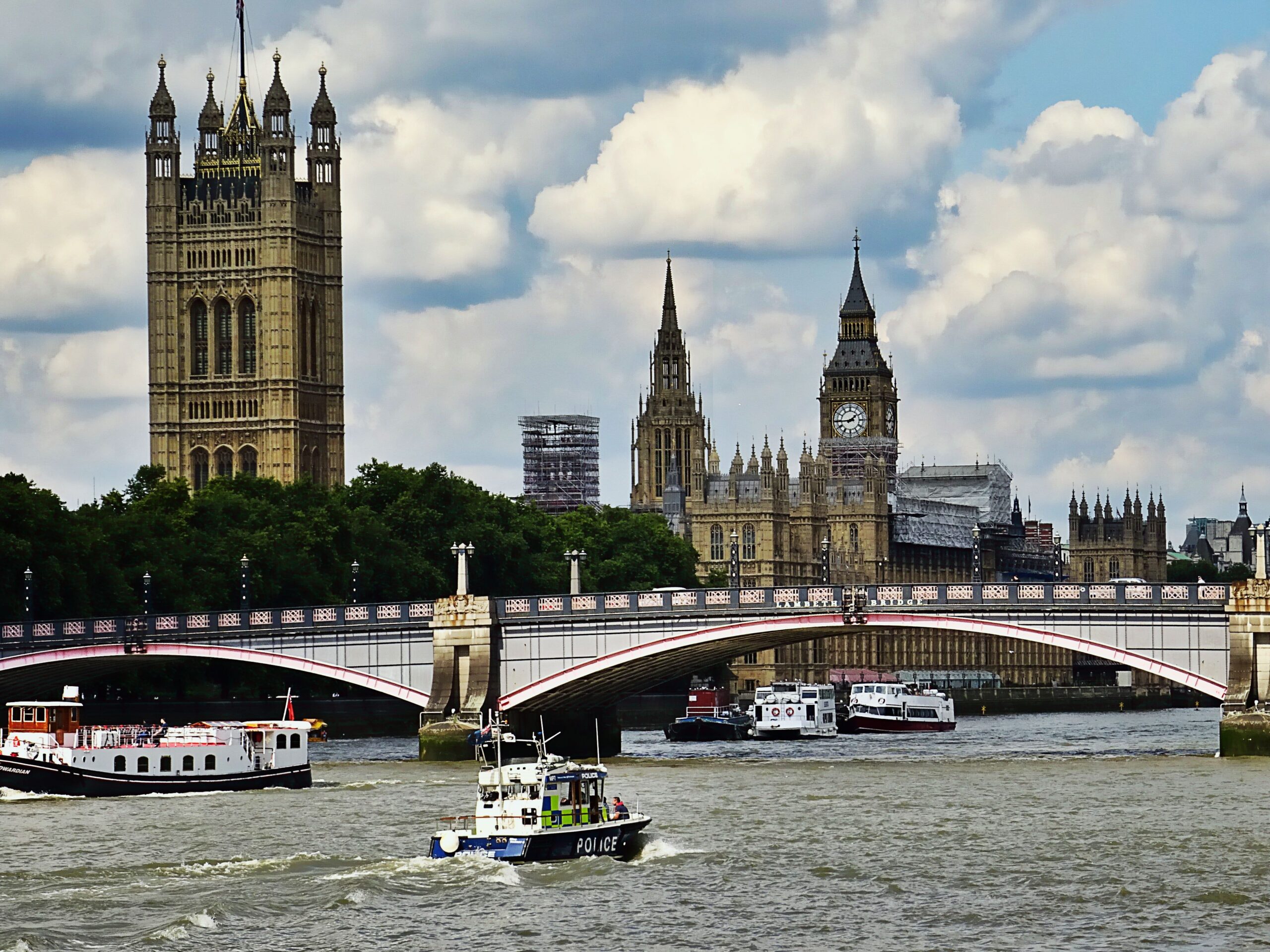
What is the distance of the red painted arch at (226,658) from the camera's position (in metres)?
93.5

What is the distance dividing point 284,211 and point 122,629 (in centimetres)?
9798

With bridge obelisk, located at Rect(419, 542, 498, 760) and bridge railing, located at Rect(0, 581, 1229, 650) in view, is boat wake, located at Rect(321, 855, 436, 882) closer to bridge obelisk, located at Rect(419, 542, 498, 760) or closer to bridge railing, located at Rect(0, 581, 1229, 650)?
bridge railing, located at Rect(0, 581, 1229, 650)

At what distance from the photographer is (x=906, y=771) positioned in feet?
278

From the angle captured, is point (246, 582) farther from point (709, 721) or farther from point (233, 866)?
point (233, 866)

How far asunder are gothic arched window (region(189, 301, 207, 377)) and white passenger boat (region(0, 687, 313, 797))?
375ft

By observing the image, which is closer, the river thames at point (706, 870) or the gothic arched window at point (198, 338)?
the river thames at point (706, 870)

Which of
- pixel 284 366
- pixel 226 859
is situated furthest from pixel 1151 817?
pixel 284 366

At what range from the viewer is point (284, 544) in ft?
406

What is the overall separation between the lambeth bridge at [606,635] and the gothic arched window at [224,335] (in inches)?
3640

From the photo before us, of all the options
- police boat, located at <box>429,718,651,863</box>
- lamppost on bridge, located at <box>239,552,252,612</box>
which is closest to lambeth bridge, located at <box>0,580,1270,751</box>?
lamppost on bridge, located at <box>239,552,252,612</box>

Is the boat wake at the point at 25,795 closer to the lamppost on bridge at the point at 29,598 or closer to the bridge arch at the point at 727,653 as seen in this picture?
the bridge arch at the point at 727,653

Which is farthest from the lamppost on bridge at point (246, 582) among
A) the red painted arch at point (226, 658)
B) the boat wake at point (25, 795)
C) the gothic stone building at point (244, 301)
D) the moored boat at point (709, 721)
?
the gothic stone building at point (244, 301)

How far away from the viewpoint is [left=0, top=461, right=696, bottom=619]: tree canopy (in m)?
114

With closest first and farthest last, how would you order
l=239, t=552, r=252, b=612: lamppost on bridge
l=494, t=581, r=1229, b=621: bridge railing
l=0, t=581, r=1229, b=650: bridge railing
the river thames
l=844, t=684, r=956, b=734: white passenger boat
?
the river thames
l=494, t=581, r=1229, b=621: bridge railing
l=0, t=581, r=1229, b=650: bridge railing
l=239, t=552, r=252, b=612: lamppost on bridge
l=844, t=684, r=956, b=734: white passenger boat
